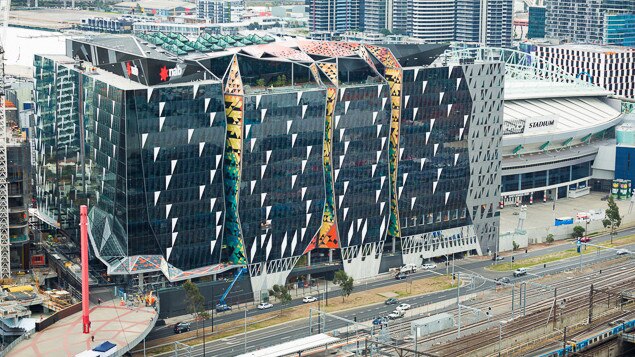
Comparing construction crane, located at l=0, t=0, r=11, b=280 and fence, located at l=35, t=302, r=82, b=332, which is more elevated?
construction crane, located at l=0, t=0, r=11, b=280

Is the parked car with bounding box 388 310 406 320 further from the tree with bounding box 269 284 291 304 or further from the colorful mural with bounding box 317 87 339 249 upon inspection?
the colorful mural with bounding box 317 87 339 249

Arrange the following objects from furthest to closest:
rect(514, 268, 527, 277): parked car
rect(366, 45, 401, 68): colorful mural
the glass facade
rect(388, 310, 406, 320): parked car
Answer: the glass facade, rect(514, 268, 527, 277): parked car, rect(366, 45, 401, 68): colorful mural, rect(388, 310, 406, 320): parked car

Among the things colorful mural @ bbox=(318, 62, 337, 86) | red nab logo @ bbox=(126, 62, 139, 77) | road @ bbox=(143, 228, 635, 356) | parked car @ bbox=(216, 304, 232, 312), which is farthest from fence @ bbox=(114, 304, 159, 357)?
colorful mural @ bbox=(318, 62, 337, 86)

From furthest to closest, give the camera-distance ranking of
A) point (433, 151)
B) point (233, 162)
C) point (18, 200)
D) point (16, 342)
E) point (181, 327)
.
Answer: point (433, 151)
point (18, 200)
point (233, 162)
point (181, 327)
point (16, 342)

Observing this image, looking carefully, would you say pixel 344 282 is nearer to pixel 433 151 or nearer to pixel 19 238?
pixel 433 151

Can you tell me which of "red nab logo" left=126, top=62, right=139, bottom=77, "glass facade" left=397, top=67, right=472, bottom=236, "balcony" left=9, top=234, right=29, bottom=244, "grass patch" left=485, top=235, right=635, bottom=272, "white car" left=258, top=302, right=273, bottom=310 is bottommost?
"white car" left=258, top=302, right=273, bottom=310

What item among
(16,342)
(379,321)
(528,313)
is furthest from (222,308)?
(528,313)

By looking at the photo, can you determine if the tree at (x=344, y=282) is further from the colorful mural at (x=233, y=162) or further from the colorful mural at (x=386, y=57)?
the colorful mural at (x=386, y=57)
